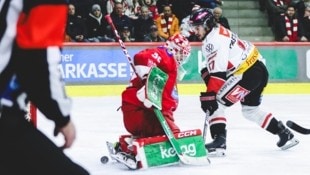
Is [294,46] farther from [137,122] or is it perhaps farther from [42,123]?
[137,122]

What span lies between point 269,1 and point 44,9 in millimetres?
11549

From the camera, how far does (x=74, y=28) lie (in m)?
10.9

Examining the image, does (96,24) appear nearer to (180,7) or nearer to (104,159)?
(180,7)

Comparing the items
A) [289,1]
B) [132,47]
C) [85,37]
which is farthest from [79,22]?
[289,1]

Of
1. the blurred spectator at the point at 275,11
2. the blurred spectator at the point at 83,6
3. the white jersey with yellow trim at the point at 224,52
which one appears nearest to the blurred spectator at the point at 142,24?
the blurred spectator at the point at 83,6

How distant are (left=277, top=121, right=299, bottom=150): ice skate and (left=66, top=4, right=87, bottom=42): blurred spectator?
550 cm

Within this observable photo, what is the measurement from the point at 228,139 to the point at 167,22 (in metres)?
5.81

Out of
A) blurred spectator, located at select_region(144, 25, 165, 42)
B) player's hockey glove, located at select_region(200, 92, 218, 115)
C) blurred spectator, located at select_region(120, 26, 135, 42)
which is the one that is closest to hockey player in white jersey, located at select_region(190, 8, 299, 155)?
player's hockey glove, located at select_region(200, 92, 218, 115)

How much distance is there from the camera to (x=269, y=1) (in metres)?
13.3

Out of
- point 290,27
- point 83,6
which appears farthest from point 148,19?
point 290,27

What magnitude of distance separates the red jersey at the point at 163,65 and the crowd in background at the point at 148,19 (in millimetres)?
5462

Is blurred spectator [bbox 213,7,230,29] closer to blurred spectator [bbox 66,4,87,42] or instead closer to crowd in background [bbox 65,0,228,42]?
crowd in background [bbox 65,0,228,42]

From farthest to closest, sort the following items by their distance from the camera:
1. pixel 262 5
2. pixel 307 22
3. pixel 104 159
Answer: pixel 262 5 < pixel 307 22 < pixel 104 159

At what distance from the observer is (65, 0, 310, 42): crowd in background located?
1104 centimetres
